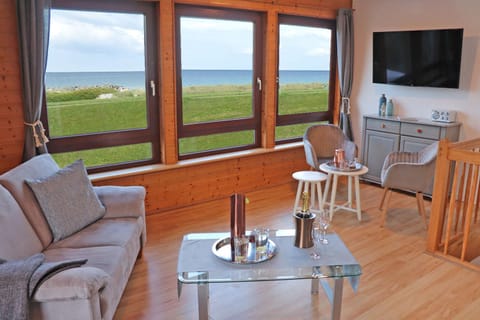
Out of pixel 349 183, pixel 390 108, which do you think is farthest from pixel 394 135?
pixel 349 183

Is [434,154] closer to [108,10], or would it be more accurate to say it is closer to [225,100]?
[225,100]

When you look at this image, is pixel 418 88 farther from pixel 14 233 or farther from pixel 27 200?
pixel 14 233

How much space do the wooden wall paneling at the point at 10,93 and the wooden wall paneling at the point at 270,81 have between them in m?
2.63

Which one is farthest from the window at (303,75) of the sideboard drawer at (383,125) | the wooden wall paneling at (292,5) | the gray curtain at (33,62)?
the gray curtain at (33,62)

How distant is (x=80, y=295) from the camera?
1.88 meters

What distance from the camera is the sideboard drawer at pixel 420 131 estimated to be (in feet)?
14.9

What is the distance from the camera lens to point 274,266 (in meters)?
2.26

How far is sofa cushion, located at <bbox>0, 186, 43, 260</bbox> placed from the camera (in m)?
2.27

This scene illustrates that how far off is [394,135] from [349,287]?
2.56 meters

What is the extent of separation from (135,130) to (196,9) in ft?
4.59


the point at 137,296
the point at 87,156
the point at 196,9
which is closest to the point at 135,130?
the point at 87,156

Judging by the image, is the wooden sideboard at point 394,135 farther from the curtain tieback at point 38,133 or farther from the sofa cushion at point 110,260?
the curtain tieback at point 38,133

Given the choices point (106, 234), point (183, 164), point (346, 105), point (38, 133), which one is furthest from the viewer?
point (346, 105)

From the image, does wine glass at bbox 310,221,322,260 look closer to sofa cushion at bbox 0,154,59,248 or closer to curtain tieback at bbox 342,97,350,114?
sofa cushion at bbox 0,154,59,248
